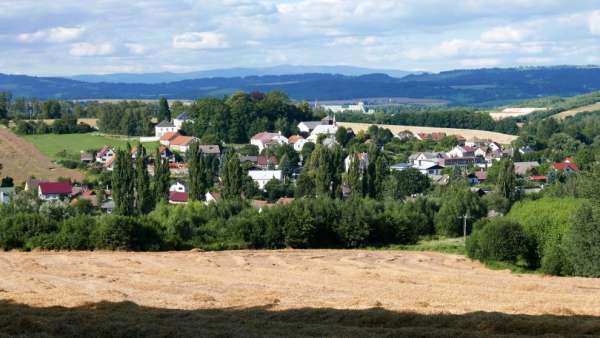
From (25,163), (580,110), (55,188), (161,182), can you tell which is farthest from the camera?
(580,110)

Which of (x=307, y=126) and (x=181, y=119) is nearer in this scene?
(x=181, y=119)

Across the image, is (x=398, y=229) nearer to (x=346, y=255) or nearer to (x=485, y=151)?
(x=346, y=255)

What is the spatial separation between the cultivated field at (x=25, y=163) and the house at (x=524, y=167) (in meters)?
42.8

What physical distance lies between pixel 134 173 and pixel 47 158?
118ft

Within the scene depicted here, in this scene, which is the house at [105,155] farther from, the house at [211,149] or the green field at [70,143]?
the house at [211,149]

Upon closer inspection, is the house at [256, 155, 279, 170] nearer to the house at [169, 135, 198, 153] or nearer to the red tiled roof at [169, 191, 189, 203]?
the house at [169, 135, 198, 153]

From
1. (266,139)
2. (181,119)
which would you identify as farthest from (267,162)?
(181,119)

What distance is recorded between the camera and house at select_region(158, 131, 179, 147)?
10900 cm

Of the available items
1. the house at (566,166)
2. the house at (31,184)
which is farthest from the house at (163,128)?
the house at (566,166)

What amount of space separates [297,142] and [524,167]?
30029mm

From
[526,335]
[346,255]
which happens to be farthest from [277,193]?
[526,335]

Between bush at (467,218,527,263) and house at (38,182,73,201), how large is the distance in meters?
38.3

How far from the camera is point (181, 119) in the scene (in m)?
123

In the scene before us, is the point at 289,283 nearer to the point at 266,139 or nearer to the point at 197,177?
the point at 197,177
